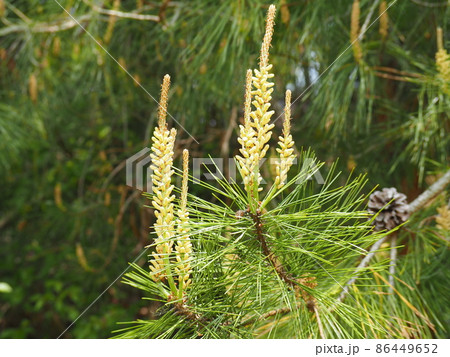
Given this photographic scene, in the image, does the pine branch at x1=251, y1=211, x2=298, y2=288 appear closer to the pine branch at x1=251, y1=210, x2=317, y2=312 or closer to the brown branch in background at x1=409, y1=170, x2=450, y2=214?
the pine branch at x1=251, y1=210, x2=317, y2=312

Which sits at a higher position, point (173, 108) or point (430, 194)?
point (173, 108)

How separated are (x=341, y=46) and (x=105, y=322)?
0.80m

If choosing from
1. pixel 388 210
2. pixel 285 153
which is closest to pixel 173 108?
pixel 388 210

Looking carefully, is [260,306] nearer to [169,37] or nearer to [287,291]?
[287,291]

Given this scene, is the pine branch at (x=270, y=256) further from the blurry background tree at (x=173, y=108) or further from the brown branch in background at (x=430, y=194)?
the brown branch in background at (x=430, y=194)

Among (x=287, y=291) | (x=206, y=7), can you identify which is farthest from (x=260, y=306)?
(x=206, y=7)

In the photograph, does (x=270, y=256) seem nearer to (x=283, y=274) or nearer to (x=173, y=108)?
(x=283, y=274)

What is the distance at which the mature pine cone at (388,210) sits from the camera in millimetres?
409

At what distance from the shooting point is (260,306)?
0.97 ft

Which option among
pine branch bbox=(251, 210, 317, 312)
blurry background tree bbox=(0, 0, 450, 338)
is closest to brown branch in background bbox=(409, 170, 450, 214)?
blurry background tree bbox=(0, 0, 450, 338)

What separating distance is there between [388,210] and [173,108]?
13.1 inches

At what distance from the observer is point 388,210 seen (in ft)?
1.37

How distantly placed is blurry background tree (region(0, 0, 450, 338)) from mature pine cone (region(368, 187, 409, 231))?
0.04 metres

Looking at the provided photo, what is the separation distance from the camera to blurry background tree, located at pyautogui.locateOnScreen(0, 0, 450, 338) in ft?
1.79
